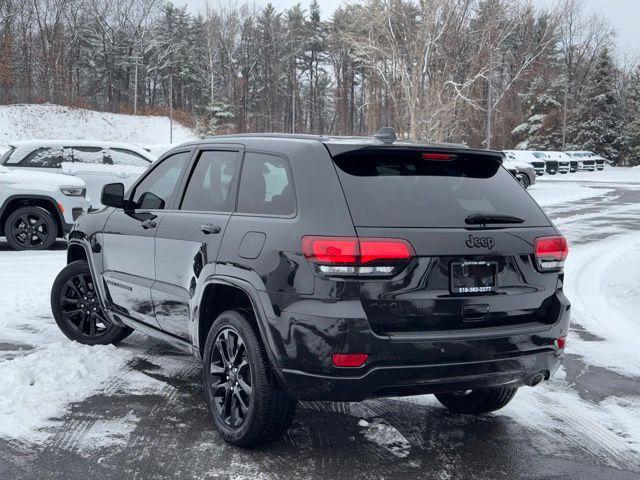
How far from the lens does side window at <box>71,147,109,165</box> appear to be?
13.8m

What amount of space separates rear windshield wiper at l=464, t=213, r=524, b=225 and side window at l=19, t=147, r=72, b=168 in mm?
11373

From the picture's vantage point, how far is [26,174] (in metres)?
11.8

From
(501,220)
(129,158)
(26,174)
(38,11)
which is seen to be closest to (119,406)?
(501,220)

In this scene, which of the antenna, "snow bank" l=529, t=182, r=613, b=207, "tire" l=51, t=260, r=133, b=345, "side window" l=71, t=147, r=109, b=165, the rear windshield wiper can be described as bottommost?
"tire" l=51, t=260, r=133, b=345

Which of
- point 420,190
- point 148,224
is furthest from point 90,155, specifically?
point 420,190

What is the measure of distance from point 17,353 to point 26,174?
6777mm

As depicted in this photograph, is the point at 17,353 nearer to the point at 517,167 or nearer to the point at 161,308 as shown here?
the point at 161,308

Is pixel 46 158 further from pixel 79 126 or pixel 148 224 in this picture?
pixel 79 126

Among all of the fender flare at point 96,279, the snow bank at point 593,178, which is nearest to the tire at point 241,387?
the fender flare at point 96,279

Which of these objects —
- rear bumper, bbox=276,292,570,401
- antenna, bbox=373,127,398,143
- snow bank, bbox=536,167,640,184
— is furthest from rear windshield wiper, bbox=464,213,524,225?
snow bank, bbox=536,167,640,184

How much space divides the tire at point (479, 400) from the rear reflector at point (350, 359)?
55.3 inches

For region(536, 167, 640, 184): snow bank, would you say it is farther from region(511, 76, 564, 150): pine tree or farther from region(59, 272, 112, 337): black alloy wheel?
region(59, 272, 112, 337): black alloy wheel

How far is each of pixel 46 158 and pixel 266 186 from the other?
34.9ft

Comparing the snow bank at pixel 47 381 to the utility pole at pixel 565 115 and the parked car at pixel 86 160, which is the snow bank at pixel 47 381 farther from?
the utility pole at pixel 565 115
